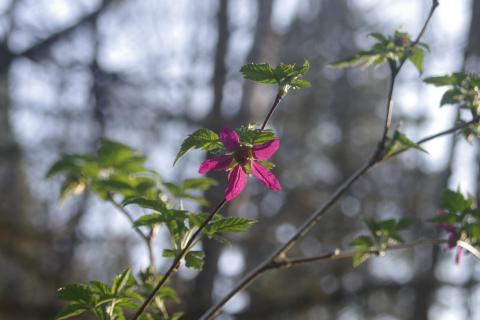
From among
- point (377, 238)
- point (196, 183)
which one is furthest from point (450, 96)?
point (196, 183)

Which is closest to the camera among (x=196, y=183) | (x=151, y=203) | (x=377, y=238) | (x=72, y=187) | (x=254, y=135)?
(x=254, y=135)

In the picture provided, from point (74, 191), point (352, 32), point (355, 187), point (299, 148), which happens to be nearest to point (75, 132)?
point (299, 148)

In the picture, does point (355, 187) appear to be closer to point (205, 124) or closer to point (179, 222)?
Answer: point (205, 124)

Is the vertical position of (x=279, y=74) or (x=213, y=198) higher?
(x=213, y=198)

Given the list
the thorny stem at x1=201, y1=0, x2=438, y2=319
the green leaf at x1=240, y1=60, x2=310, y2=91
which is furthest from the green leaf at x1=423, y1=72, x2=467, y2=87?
the green leaf at x1=240, y1=60, x2=310, y2=91

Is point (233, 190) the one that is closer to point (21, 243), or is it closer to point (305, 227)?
point (305, 227)

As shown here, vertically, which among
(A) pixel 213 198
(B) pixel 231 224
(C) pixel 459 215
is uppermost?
(A) pixel 213 198
